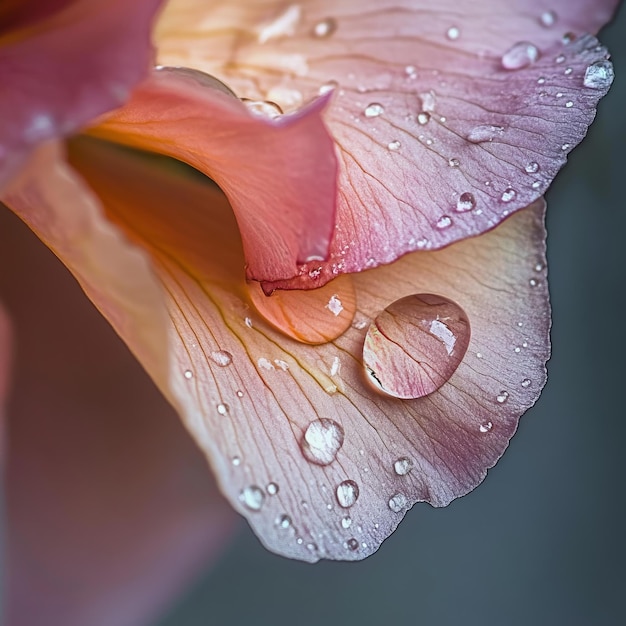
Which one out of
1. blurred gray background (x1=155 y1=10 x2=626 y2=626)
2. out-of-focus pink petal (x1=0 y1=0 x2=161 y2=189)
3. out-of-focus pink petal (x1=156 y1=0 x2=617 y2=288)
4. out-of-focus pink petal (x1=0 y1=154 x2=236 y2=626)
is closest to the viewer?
out-of-focus pink petal (x1=0 y1=0 x2=161 y2=189)

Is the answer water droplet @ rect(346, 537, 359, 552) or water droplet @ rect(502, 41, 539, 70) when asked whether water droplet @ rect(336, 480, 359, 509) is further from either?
water droplet @ rect(502, 41, 539, 70)

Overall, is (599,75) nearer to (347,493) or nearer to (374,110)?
(374,110)

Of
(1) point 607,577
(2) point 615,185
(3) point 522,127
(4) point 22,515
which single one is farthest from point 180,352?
(1) point 607,577

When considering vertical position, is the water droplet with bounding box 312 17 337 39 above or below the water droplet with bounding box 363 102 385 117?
above

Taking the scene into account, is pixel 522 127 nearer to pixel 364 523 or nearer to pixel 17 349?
pixel 364 523

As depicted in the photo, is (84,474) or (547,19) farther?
(84,474)

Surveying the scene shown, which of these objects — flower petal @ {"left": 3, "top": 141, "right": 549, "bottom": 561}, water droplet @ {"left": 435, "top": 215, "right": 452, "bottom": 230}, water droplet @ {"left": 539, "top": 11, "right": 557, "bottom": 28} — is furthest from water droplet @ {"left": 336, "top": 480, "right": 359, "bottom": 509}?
water droplet @ {"left": 539, "top": 11, "right": 557, "bottom": 28}

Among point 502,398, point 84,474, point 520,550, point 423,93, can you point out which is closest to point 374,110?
point 423,93
